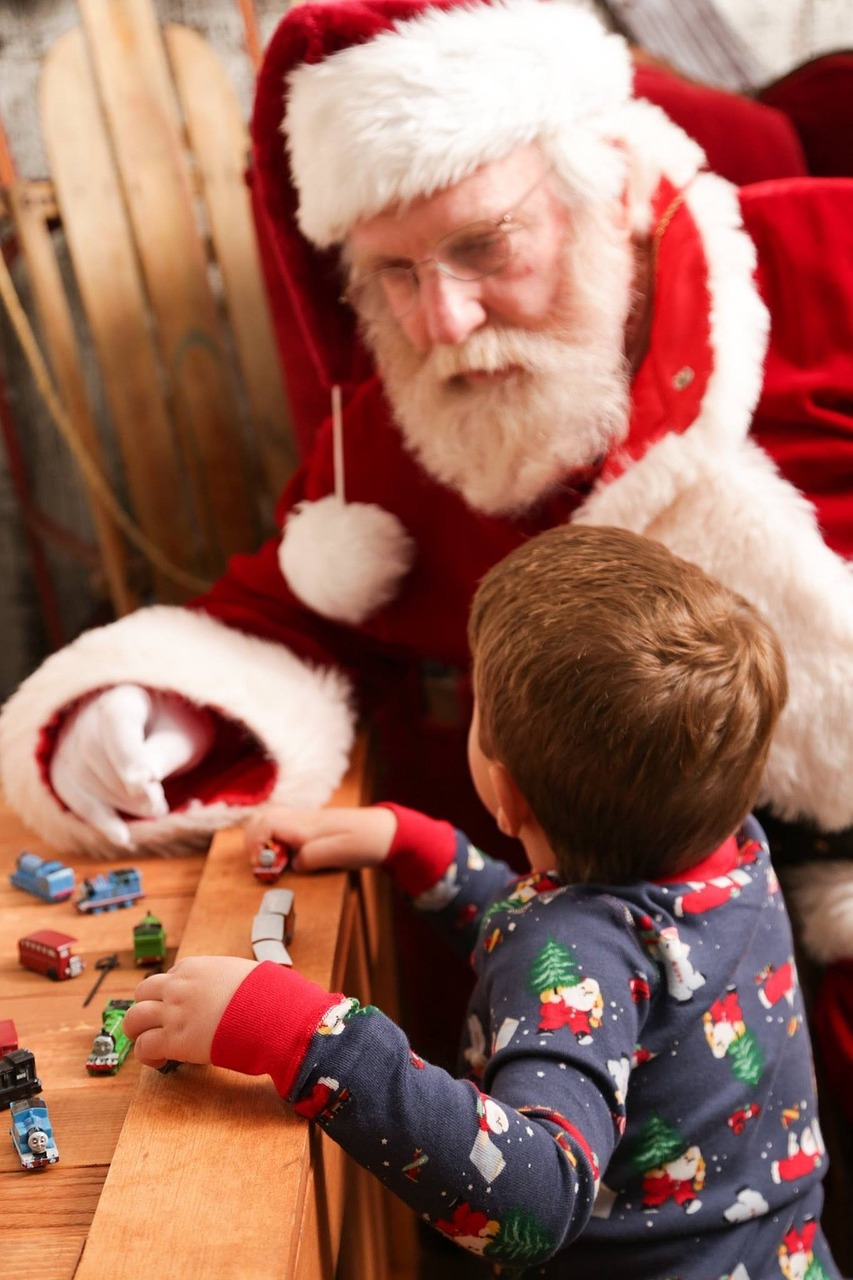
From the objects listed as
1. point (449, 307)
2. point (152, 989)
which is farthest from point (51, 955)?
point (449, 307)

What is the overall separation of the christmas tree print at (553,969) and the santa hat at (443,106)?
26.7 inches

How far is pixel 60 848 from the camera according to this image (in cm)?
112

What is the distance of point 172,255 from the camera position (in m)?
1.77

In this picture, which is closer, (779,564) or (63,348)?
(779,564)

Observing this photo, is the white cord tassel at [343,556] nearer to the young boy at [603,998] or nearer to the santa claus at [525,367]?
the santa claus at [525,367]

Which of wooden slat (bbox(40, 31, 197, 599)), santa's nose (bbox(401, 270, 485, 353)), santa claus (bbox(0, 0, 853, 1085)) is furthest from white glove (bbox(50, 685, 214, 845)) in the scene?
wooden slat (bbox(40, 31, 197, 599))

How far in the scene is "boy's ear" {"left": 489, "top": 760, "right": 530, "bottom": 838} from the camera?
0.83m

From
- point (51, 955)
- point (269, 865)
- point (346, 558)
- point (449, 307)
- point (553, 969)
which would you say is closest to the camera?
point (553, 969)

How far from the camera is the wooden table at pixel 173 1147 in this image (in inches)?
23.8

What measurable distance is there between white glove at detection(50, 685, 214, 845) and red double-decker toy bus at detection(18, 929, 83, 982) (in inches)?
7.3

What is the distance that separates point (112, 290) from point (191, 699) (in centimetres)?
86

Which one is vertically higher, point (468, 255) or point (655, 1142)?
point (468, 255)

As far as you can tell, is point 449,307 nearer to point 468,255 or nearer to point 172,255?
point 468,255

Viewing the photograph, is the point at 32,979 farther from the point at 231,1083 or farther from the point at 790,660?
the point at 790,660
